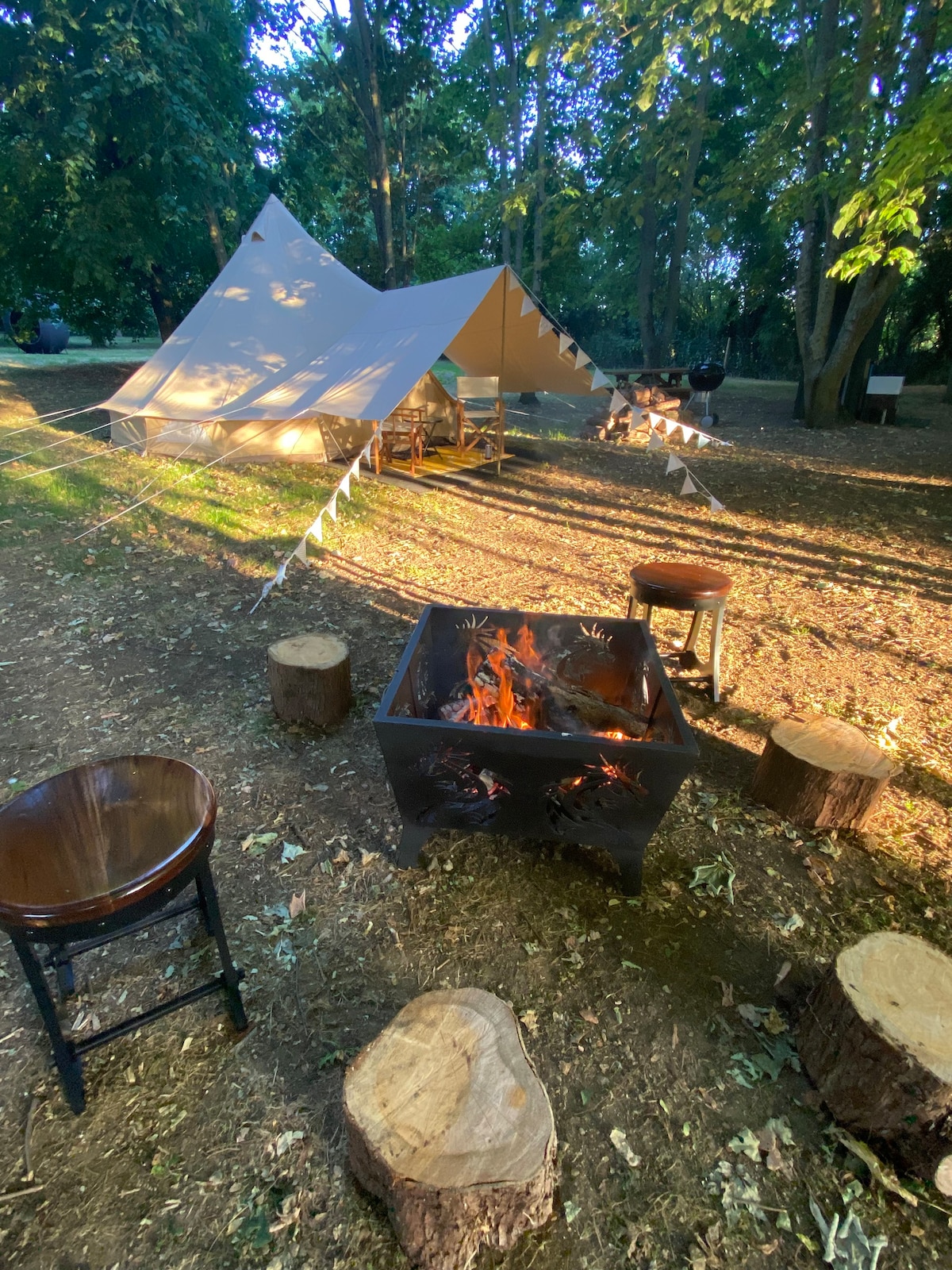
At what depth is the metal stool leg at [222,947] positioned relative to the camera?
1.89 metres

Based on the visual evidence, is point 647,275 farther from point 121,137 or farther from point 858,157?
point 121,137

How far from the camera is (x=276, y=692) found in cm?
364

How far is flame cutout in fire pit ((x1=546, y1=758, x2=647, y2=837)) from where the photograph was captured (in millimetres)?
2320

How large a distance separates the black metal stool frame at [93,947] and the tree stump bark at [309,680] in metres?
1.45

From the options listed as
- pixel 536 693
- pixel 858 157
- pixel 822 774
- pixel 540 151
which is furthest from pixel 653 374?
pixel 822 774

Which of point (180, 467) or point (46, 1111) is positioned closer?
point (46, 1111)

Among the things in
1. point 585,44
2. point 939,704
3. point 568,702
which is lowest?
point 939,704

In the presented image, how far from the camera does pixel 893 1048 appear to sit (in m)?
1.63

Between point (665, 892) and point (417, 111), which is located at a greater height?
point (417, 111)

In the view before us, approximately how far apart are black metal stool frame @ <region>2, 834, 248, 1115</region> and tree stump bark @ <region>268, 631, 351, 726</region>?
145 cm

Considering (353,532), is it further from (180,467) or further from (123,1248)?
(123,1248)

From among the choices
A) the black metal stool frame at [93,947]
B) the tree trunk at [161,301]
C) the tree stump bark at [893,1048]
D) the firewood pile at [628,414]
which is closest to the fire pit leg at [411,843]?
the black metal stool frame at [93,947]

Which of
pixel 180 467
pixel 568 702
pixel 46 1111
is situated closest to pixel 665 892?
pixel 568 702

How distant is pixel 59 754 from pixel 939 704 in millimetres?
5304
